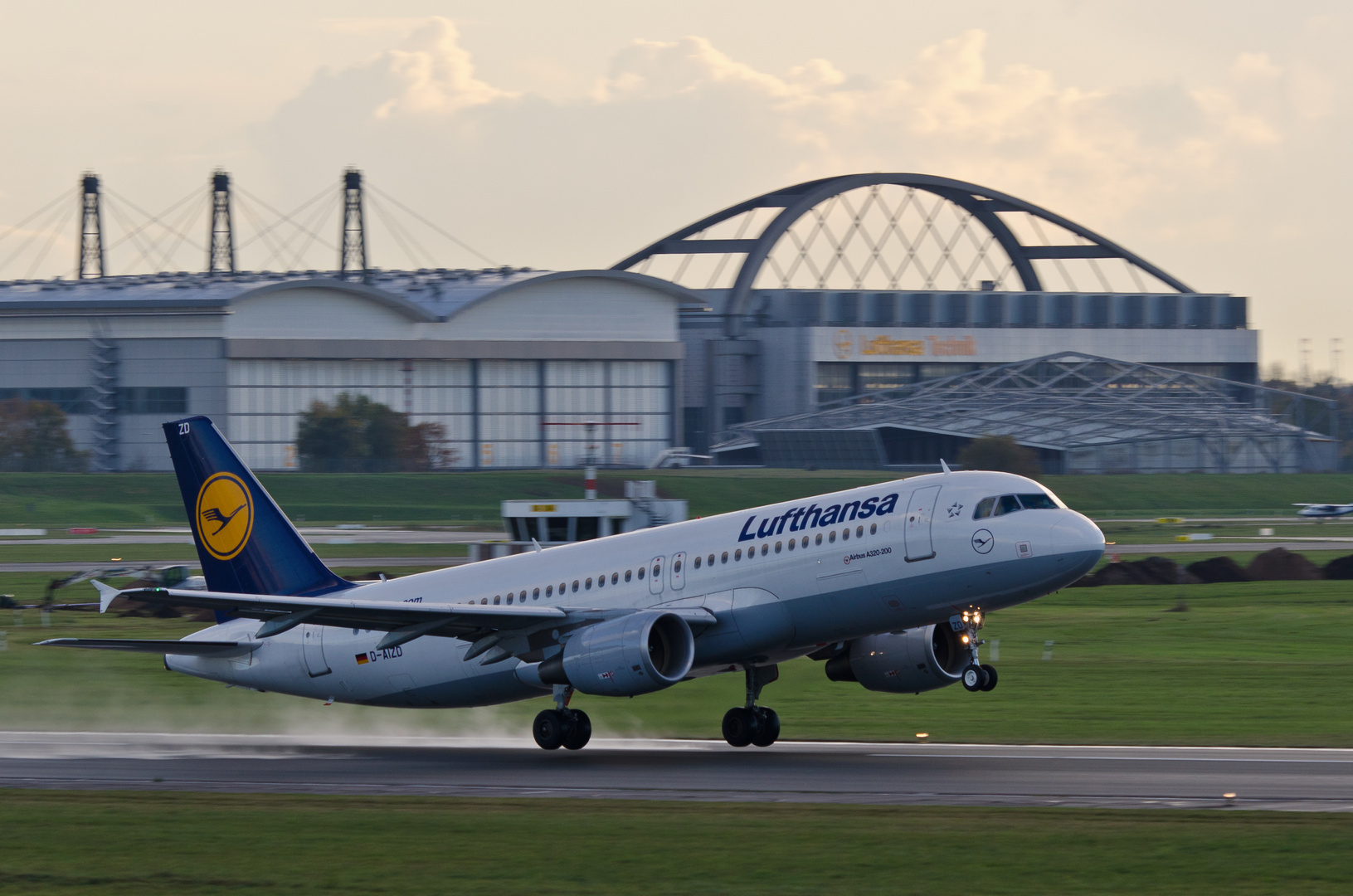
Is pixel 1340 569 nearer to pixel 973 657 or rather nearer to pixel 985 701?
pixel 985 701

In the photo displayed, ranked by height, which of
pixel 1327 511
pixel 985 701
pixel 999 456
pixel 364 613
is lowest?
pixel 985 701

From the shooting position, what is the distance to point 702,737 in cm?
3553

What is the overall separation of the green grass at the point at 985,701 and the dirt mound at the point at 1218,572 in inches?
615

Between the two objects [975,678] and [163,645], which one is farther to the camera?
[163,645]

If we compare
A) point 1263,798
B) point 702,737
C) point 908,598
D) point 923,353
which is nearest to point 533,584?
point 702,737

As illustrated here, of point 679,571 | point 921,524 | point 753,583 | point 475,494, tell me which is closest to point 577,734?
point 679,571

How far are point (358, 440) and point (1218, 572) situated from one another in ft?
307

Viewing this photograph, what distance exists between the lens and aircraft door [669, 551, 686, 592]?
32062 millimetres

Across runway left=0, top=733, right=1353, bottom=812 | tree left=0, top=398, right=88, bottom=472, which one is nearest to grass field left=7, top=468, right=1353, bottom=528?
tree left=0, top=398, right=88, bottom=472

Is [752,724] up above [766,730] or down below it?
above

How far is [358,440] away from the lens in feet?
489

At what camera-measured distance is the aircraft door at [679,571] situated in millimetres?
32062

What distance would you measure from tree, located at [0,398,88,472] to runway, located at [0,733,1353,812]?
116 m

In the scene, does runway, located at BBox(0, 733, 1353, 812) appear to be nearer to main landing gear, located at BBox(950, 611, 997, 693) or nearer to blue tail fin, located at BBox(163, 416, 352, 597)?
main landing gear, located at BBox(950, 611, 997, 693)
